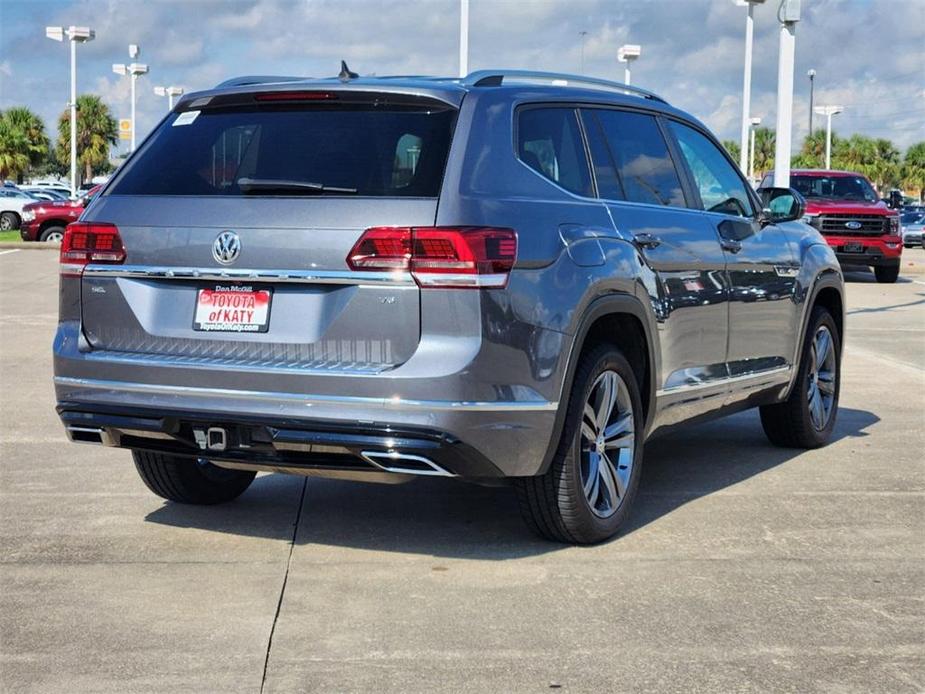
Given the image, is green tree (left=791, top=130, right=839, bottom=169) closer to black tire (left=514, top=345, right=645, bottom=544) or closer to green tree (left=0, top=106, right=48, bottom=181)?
green tree (left=0, top=106, right=48, bottom=181)

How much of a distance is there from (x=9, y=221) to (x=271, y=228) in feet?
130

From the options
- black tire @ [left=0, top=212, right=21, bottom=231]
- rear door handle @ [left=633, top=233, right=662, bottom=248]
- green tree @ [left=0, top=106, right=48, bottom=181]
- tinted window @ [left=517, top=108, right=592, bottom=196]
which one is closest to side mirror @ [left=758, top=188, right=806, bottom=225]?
rear door handle @ [left=633, top=233, right=662, bottom=248]

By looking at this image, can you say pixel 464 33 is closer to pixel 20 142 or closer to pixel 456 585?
pixel 456 585

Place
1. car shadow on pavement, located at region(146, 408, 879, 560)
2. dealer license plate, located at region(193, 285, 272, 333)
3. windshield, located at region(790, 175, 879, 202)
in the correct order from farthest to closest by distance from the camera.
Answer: windshield, located at region(790, 175, 879, 202) < car shadow on pavement, located at region(146, 408, 879, 560) < dealer license plate, located at region(193, 285, 272, 333)

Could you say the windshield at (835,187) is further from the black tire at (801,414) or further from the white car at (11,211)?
the white car at (11,211)

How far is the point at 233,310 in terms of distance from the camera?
518 centimetres

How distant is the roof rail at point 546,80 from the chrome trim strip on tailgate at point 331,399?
1284mm

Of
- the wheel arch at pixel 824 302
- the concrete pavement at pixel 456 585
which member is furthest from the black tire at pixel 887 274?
the concrete pavement at pixel 456 585

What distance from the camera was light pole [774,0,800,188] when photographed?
1551 cm

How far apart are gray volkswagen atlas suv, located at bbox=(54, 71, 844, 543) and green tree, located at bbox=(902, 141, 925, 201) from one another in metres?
103

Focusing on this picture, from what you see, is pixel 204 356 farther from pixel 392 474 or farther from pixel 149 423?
pixel 392 474

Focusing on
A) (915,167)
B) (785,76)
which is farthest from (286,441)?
(915,167)

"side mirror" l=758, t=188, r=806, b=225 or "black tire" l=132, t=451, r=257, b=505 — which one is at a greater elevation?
"side mirror" l=758, t=188, r=806, b=225

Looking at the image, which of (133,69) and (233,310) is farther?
(133,69)
